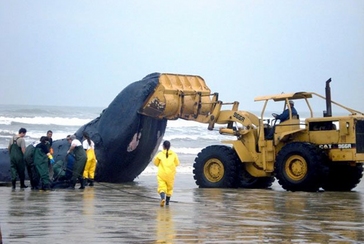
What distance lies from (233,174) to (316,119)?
2.56 meters

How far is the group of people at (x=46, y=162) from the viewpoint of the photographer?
21.4 metres

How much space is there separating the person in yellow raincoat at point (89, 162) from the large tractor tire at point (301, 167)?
180 inches

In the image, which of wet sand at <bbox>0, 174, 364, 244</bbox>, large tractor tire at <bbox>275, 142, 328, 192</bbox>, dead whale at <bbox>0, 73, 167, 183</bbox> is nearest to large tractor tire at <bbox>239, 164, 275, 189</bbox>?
wet sand at <bbox>0, 174, 364, 244</bbox>

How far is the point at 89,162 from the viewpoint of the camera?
22625mm

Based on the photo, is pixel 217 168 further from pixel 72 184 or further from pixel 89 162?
pixel 72 184

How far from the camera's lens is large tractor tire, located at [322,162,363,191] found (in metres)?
22.9

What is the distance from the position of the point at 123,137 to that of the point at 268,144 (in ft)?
12.8

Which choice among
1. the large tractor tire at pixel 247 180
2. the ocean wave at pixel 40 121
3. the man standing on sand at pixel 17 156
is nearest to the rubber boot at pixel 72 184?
the man standing on sand at pixel 17 156

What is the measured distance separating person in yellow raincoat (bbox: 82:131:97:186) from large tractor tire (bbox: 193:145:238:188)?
9.10ft

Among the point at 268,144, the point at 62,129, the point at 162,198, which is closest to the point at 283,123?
the point at 268,144

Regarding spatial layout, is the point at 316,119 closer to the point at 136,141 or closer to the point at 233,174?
the point at 233,174

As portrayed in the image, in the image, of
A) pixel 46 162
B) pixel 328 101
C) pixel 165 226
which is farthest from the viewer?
pixel 328 101

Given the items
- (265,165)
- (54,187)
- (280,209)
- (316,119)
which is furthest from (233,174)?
(280,209)

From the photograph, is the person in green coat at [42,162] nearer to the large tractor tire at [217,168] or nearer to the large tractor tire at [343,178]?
the large tractor tire at [217,168]
